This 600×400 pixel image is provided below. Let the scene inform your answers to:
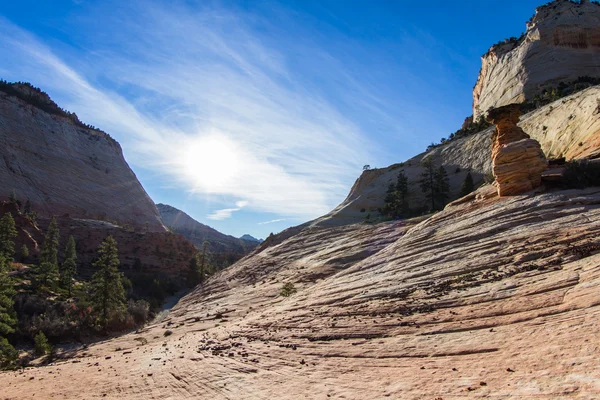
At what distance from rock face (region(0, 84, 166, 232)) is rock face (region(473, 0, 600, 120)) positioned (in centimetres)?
10523

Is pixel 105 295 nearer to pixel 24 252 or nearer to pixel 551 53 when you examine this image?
pixel 24 252

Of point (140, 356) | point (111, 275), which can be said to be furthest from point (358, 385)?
point (111, 275)

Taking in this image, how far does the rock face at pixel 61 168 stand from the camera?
9619 centimetres

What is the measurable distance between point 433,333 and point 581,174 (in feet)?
46.1

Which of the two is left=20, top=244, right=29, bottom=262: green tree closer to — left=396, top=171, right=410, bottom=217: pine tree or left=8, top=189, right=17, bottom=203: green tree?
left=8, top=189, right=17, bottom=203: green tree

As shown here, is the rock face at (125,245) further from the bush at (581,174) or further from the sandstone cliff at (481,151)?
the bush at (581,174)

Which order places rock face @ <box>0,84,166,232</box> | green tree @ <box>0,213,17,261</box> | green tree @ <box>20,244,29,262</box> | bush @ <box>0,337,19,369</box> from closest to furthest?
bush @ <box>0,337,19,369</box>
green tree @ <box>0,213,17,261</box>
green tree @ <box>20,244,29,262</box>
rock face @ <box>0,84,166,232</box>

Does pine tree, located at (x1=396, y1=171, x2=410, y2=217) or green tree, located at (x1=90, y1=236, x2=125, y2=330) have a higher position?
pine tree, located at (x1=396, y1=171, x2=410, y2=217)

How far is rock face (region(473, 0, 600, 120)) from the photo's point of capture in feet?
208

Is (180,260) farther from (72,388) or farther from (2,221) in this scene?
(72,388)

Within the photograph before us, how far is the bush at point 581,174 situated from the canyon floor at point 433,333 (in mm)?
1011

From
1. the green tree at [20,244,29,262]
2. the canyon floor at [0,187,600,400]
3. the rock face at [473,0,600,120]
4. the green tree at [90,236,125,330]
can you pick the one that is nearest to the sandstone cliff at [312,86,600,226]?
the canyon floor at [0,187,600,400]

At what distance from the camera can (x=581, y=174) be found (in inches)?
A: 719

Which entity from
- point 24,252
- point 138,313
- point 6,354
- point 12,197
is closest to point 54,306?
point 138,313
